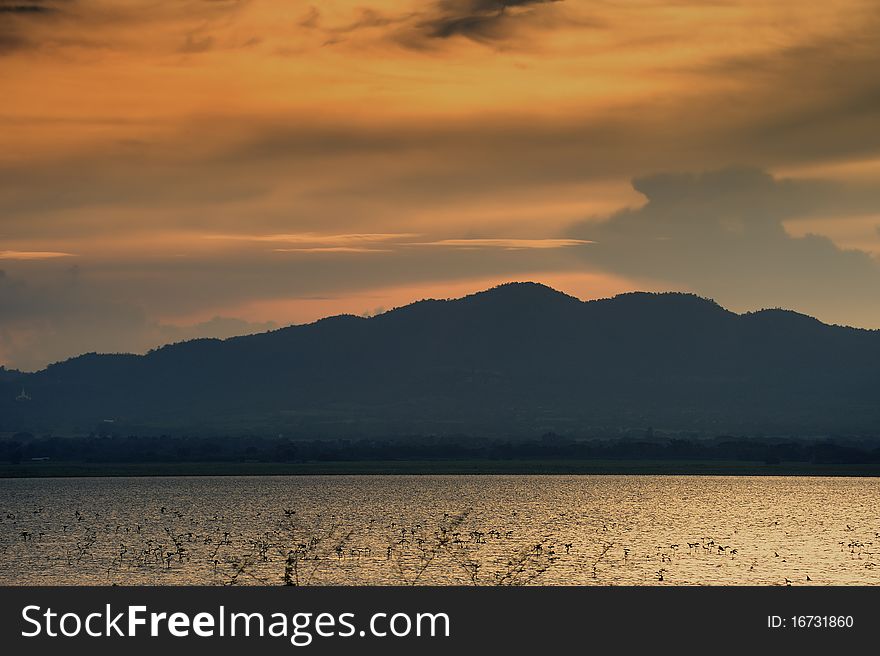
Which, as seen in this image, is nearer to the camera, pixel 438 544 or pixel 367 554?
pixel 367 554

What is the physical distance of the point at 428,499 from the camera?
19500 centimetres

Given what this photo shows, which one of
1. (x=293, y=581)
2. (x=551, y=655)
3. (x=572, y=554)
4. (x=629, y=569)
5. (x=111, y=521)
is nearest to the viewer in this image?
(x=551, y=655)

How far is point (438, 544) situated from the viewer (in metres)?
111

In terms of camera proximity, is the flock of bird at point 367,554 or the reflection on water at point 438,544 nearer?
the flock of bird at point 367,554

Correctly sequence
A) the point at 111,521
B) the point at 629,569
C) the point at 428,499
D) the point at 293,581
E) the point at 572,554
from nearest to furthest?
the point at 293,581 < the point at 629,569 < the point at 572,554 < the point at 111,521 < the point at 428,499

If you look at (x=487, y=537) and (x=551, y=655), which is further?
(x=487, y=537)

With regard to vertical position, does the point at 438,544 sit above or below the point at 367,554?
below

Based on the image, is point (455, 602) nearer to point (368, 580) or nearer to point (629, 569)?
point (368, 580)

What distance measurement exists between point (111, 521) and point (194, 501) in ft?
165

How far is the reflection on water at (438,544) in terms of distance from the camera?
91000 millimetres

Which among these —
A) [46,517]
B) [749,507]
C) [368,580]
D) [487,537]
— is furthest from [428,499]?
[368,580]

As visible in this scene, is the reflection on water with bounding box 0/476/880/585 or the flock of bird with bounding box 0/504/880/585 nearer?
the flock of bird with bounding box 0/504/880/585

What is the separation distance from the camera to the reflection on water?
299 feet

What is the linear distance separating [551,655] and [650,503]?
476 ft
